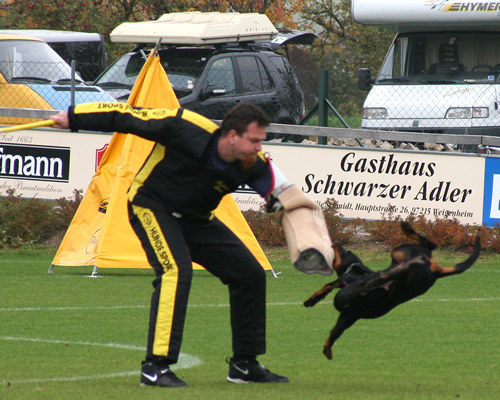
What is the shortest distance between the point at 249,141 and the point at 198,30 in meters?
13.2

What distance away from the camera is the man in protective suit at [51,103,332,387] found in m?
6.21

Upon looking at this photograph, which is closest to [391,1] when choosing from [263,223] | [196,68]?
[196,68]

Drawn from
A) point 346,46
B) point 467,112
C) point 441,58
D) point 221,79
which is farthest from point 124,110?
point 346,46

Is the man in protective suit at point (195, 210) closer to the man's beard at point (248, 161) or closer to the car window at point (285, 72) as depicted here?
the man's beard at point (248, 161)

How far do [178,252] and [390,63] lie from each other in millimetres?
12168

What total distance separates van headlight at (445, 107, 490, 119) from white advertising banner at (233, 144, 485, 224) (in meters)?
2.70

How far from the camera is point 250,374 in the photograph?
6.57m

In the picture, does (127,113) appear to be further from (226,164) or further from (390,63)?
(390,63)

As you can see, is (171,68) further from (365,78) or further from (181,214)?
(181,214)

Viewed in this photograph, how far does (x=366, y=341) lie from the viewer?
8.09 meters

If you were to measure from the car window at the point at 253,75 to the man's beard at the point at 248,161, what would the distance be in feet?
41.9

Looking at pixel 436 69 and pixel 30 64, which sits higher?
pixel 436 69

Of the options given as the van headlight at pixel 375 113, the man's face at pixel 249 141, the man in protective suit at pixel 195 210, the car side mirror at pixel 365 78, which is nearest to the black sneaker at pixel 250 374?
the man in protective suit at pixel 195 210

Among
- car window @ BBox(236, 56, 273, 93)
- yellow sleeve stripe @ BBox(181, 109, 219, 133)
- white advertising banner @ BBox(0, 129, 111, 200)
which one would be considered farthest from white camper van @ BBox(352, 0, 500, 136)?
yellow sleeve stripe @ BBox(181, 109, 219, 133)
